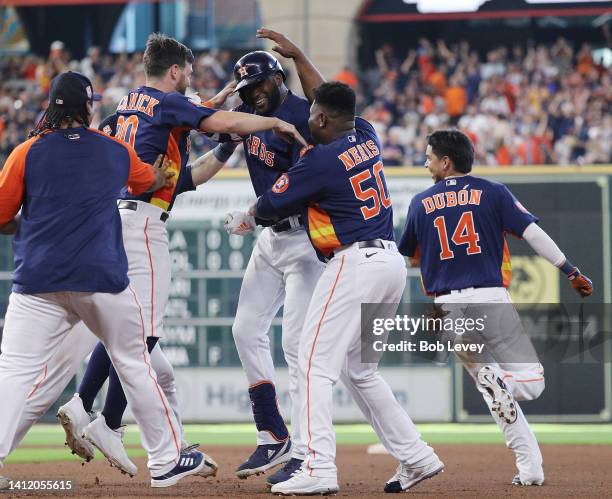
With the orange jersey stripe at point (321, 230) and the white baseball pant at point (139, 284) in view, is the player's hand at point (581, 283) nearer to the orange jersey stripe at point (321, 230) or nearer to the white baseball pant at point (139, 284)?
the orange jersey stripe at point (321, 230)

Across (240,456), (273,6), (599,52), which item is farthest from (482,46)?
(240,456)

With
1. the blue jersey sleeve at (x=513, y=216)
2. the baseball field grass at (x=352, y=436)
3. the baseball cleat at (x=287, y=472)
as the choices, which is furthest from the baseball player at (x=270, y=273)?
the baseball field grass at (x=352, y=436)

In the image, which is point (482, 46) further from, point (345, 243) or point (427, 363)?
point (345, 243)

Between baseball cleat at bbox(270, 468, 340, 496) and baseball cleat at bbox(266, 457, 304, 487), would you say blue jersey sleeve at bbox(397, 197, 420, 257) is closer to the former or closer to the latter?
baseball cleat at bbox(266, 457, 304, 487)

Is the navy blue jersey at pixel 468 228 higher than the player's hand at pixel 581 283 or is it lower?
A: higher

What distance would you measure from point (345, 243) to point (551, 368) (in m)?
6.66

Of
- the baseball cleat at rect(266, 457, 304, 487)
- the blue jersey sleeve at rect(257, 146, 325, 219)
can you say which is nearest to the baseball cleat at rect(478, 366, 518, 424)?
the baseball cleat at rect(266, 457, 304, 487)

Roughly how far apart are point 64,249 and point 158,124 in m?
1.12

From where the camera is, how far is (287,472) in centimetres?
604

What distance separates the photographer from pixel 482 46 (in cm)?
2128

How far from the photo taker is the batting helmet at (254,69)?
631cm

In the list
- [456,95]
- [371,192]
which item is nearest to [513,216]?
[371,192]

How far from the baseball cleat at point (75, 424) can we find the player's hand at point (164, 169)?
1.36 meters

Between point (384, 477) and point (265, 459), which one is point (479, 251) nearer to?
point (384, 477)
